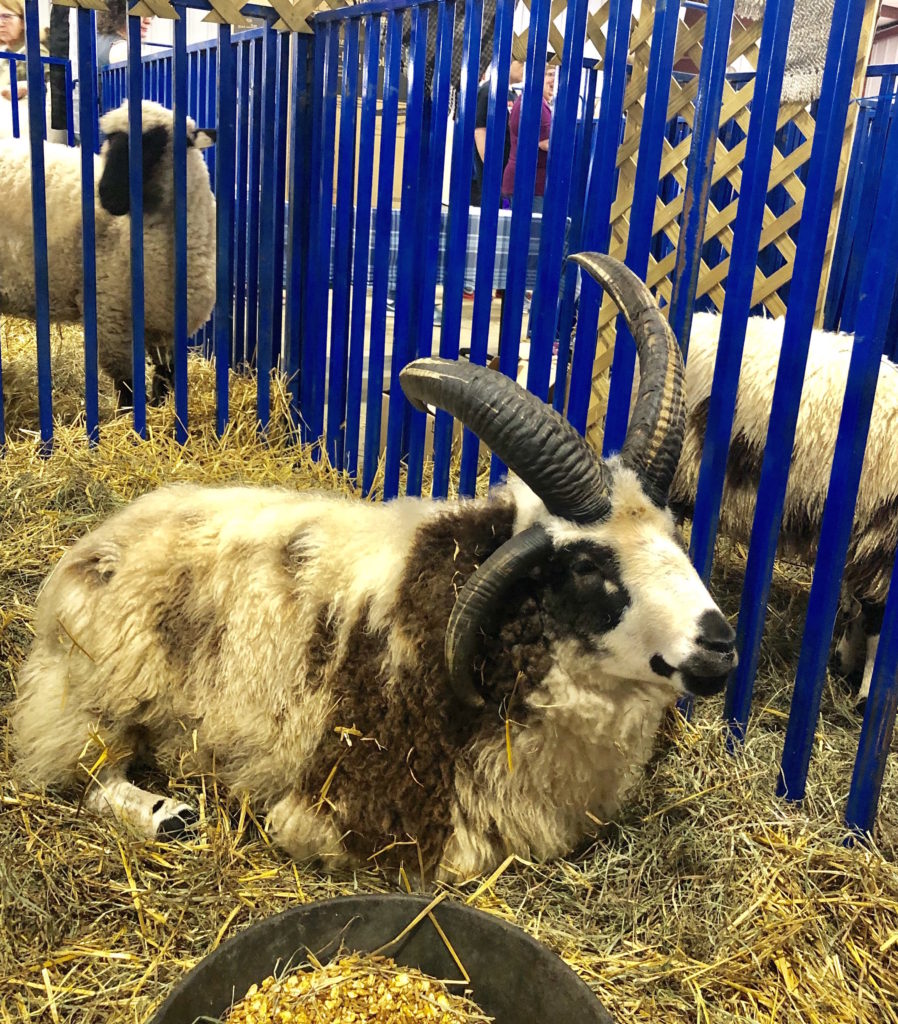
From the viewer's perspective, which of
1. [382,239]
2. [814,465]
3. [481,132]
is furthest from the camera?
[481,132]

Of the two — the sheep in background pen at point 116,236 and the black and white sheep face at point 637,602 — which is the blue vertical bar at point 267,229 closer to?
the sheep in background pen at point 116,236

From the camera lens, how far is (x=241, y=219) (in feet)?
17.8

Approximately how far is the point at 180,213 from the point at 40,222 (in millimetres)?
614

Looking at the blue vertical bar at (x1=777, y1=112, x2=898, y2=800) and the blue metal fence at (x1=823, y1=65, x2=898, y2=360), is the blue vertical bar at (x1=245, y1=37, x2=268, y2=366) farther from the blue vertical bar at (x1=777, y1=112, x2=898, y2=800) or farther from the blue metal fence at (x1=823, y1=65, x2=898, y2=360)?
the blue vertical bar at (x1=777, y1=112, x2=898, y2=800)

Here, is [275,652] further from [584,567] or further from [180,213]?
[180,213]

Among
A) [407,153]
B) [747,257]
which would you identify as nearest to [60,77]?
[407,153]

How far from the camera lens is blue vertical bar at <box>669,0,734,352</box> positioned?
2285 mm

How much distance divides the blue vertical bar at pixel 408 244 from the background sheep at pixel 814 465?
1.14 meters

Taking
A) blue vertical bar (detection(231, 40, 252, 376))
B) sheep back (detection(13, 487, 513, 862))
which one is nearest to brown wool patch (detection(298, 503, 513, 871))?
sheep back (detection(13, 487, 513, 862))

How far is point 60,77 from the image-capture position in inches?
312

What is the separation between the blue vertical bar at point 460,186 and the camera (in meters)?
3.09

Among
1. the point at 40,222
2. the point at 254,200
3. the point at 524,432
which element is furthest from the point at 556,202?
the point at 254,200

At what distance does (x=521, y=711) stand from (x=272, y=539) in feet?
2.51

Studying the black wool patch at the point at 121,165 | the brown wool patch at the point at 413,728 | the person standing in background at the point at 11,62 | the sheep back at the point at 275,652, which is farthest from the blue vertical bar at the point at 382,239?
the person standing in background at the point at 11,62
